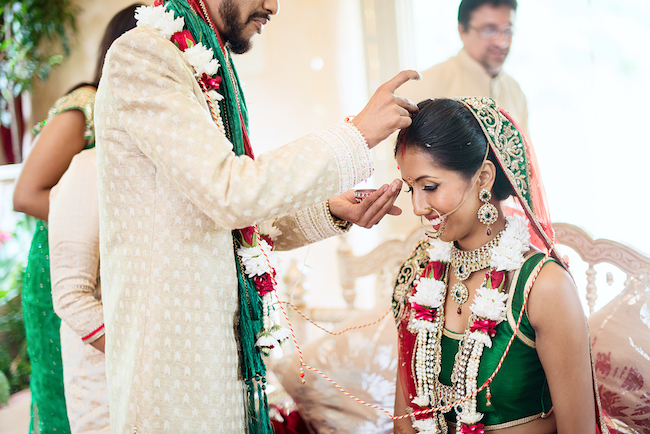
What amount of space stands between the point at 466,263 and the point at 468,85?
5.17ft

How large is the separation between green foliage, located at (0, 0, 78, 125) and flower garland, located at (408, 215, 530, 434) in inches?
173

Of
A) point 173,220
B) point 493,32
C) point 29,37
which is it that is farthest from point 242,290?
point 29,37

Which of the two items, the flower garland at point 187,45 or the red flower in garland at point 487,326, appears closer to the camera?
the flower garland at point 187,45

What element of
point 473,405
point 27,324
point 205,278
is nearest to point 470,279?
point 473,405

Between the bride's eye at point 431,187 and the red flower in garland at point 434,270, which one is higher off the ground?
the bride's eye at point 431,187

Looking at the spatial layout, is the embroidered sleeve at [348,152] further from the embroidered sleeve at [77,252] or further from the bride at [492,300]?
the embroidered sleeve at [77,252]

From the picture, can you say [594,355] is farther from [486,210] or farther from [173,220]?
[173,220]

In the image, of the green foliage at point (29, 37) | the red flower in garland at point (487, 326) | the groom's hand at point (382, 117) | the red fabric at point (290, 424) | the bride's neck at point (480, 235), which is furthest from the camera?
the green foliage at point (29, 37)

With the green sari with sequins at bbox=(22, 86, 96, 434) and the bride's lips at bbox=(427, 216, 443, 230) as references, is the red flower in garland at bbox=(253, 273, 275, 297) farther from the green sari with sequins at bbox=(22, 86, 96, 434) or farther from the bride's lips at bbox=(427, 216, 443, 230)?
the green sari with sequins at bbox=(22, 86, 96, 434)

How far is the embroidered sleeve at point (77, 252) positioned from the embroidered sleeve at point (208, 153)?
54 cm

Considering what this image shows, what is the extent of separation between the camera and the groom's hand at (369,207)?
1.48m

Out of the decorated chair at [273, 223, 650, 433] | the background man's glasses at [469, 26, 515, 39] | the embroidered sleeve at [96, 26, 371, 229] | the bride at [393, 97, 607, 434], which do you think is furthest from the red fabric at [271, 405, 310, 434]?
the background man's glasses at [469, 26, 515, 39]

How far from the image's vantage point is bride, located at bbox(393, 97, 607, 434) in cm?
149

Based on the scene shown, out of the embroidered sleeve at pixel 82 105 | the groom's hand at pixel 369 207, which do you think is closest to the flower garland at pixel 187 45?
the groom's hand at pixel 369 207
